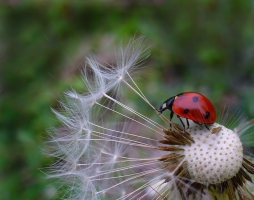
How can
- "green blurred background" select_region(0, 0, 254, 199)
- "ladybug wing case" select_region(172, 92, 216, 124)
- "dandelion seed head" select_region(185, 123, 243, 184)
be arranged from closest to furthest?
"dandelion seed head" select_region(185, 123, 243, 184), "ladybug wing case" select_region(172, 92, 216, 124), "green blurred background" select_region(0, 0, 254, 199)

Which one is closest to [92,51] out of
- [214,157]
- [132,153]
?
[132,153]

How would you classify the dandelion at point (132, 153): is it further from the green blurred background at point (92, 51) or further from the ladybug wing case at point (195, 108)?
the green blurred background at point (92, 51)

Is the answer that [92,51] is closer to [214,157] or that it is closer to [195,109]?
[195,109]

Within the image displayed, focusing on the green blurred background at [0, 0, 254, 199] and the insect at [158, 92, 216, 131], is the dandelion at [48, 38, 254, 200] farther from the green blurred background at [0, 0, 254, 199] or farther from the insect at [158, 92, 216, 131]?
the green blurred background at [0, 0, 254, 199]

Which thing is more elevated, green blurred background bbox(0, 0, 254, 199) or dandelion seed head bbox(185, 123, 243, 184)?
dandelion seed head bbox(185, 123, 243, 184)

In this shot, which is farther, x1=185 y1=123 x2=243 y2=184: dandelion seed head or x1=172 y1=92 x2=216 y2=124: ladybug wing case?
x1=172 y1=92 x2=216 y2=124: ladybug wing case

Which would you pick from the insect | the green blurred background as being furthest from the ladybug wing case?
the green blurred background

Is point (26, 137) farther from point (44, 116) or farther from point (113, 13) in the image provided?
point (113, 13)
